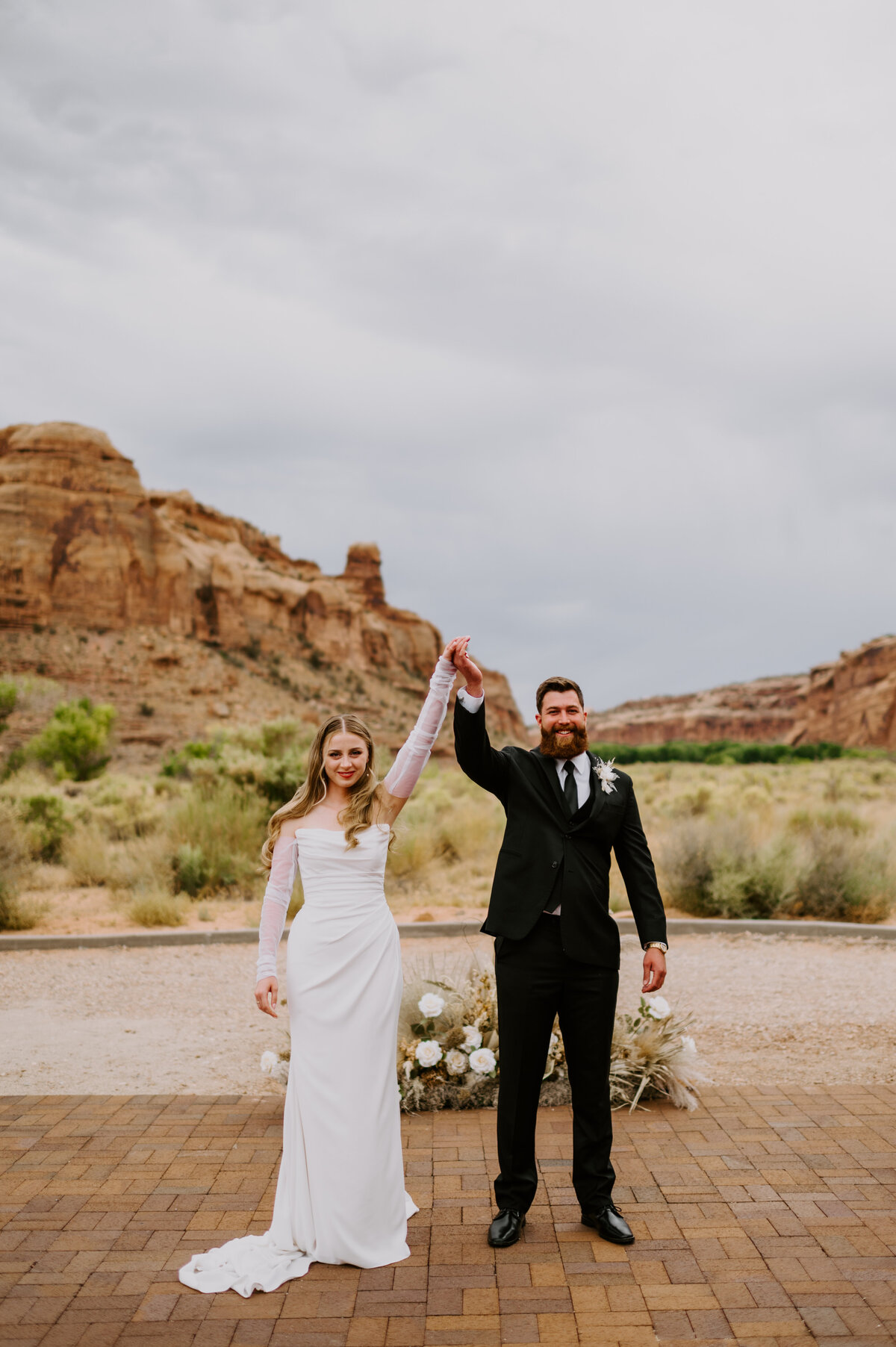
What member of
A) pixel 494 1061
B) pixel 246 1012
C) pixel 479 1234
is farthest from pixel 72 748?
pixel 479 1234

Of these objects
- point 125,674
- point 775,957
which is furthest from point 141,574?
point 775,957

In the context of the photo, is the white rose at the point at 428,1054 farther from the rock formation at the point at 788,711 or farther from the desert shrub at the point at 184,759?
the rock formation at the point at 788,711

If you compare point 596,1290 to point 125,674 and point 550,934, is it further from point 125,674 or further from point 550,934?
point 125,674

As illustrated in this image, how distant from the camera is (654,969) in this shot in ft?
12.8

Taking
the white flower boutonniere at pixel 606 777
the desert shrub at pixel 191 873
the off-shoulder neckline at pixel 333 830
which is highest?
the white flower boutonniere at pixel 606 777

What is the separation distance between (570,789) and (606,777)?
0.15 meters

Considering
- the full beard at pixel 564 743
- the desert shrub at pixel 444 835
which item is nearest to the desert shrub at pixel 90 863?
the desert shrub at pixel 444 835

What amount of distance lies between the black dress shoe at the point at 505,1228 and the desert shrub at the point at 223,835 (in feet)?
30.1

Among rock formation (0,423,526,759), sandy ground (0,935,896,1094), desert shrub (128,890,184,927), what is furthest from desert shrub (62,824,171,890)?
rock formation (0,423,526,759)

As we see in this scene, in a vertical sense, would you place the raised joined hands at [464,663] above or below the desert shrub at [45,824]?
above

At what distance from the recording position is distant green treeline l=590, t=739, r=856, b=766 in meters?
69.9

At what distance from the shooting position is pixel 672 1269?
361 cm

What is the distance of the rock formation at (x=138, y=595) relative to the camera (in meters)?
65.4

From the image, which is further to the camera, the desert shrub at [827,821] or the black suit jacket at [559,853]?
the desert shrub at [827,821]
